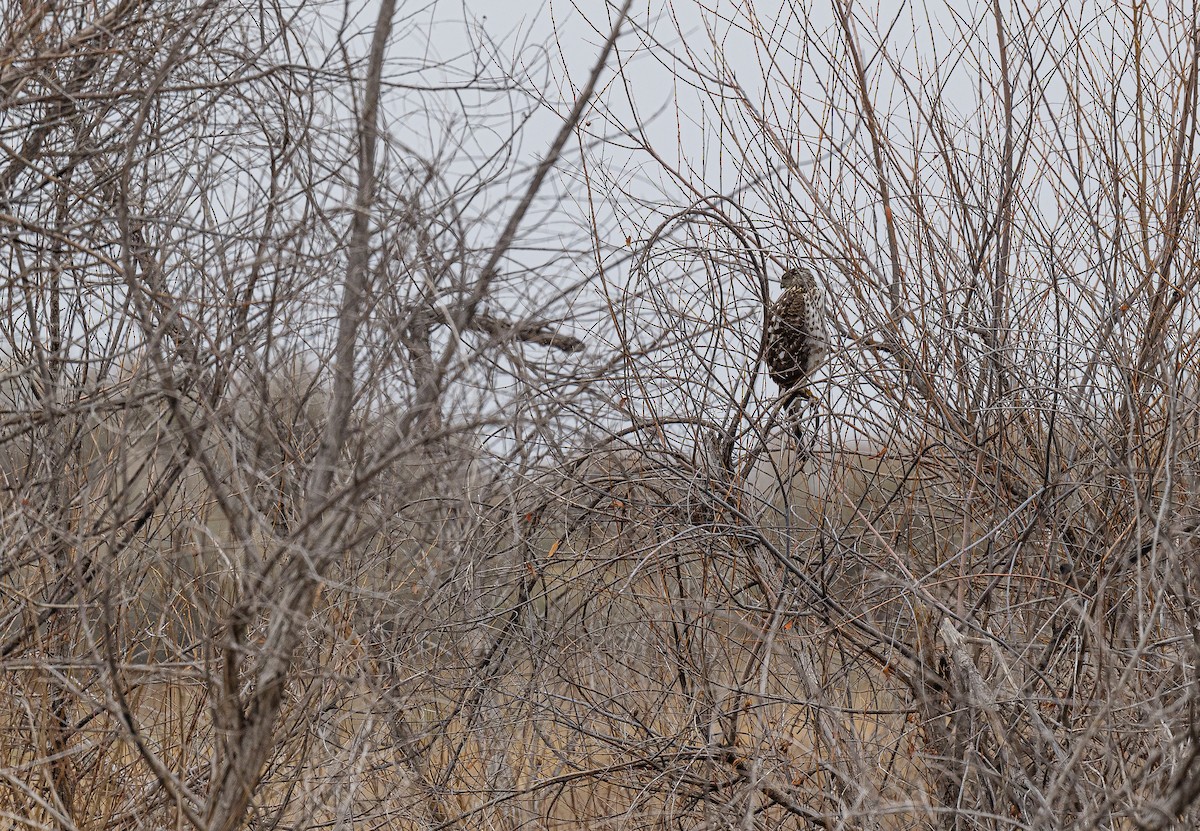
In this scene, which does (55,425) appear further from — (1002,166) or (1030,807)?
(1002,166)

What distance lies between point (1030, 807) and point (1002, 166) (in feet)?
8.36

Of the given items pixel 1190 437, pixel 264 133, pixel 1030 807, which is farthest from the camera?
pixel 1190 437

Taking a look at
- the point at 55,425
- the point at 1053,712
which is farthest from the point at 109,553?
the point at 1053,712

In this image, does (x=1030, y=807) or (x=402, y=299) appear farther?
(x=1030, y=807)

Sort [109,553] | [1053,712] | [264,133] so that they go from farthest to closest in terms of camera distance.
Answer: [1053,712]
[264,133]
[109,553]

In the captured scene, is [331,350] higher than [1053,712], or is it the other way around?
[331,350]

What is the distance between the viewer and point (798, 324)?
412 centimetres

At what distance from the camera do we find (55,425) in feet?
11.4

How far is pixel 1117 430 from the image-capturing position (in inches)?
149

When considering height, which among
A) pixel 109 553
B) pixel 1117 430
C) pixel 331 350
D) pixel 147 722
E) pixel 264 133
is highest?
pixel 264 133

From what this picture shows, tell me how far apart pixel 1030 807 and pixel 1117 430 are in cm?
137

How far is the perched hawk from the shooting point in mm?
4047

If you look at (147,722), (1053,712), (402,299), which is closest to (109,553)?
(402,299)

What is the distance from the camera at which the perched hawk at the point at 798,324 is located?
405 centimetres
